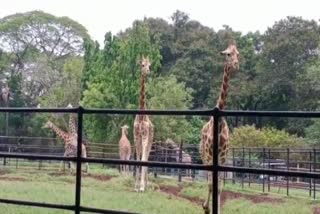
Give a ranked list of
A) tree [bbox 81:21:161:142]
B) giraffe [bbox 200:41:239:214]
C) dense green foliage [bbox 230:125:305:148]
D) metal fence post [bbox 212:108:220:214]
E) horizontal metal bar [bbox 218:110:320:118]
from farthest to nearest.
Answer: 1. tree [bbox 81:21:161:142]
2. dense green foliage [bbox 230:125:305:148]
3. giraffe [bbox 200:41:239:214]
4. metal fence post [bbox 212:108:220:214]
5. horizontal metal bar [bbox 218:110:320:118]

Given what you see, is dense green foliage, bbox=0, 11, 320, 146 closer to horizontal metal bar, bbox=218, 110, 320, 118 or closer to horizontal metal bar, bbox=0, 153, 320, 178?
horizontal metal bar, bbox=0, 153, 320, 178

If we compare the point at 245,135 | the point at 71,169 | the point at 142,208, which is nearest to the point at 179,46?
the point at 245,135

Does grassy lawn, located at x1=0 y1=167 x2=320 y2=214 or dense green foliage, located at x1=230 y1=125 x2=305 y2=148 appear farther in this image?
dense green foliage, located at x1=230 y1=125 x2=305 y2=148

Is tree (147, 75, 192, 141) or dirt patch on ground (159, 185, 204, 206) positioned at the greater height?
tree (147, 75, 192, 141)

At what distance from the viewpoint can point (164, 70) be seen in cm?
4350

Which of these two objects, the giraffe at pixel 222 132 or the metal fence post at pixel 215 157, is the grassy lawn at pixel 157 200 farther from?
the metal fence post at pixel 215 157

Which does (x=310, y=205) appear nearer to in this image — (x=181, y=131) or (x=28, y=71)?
(x=181, y=131)

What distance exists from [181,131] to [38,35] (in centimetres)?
2495

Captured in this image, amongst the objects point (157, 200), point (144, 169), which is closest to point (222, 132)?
point (157, 200)

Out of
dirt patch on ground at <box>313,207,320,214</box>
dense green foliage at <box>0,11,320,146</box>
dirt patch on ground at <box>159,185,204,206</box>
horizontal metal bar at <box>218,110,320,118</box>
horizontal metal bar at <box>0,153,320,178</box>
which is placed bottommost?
dirt patch on ground at <box>159,185,204,206</box>

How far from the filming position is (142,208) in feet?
33.3

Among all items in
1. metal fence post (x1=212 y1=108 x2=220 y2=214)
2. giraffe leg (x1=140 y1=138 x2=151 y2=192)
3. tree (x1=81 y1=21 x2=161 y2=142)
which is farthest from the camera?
tree (x1=81 y1=21 x2=161 y2=142)

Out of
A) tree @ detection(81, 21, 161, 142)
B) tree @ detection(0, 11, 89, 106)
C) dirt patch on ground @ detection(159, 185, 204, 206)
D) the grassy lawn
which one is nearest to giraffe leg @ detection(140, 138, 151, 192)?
the grassy lawn

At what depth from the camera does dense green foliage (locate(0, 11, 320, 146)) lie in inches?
1182
